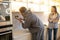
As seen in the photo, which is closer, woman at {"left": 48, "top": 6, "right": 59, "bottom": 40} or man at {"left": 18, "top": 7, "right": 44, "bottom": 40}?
man at {"left": 18, "top": 7, "right": 44, "bottom": 40}

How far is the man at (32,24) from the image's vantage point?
3023 mm

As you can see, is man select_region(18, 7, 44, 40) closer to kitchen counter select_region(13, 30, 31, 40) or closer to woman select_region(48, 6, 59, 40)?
kitchen counter select_region(13, 30, 31, 40)

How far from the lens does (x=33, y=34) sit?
3246 mm

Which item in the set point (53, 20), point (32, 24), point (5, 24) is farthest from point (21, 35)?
point (53, 20)

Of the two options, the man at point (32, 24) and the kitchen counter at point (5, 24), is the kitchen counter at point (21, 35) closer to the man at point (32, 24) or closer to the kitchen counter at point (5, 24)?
the man at point (32, 24)

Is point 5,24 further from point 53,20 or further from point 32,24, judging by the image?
point 53,20

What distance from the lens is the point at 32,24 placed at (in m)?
3.12

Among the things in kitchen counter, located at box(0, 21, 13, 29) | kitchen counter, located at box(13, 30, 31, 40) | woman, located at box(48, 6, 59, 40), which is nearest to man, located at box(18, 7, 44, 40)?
kitchen counter, located at box(13, 30, 31, 40)

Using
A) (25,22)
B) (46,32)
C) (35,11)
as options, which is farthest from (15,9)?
(46,32)

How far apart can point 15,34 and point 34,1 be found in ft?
3.82

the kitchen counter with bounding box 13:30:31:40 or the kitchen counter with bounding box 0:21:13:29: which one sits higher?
the kitchen counter with bounding box 0:21:13:29

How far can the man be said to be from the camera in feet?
9.92

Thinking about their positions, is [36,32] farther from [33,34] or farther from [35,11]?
[35,11]

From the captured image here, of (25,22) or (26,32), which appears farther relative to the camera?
(26,32)
